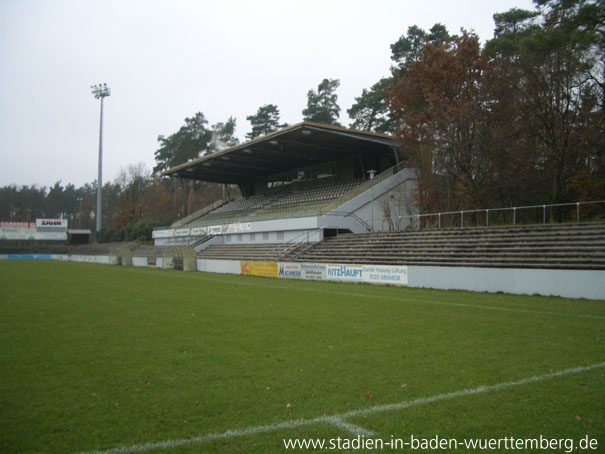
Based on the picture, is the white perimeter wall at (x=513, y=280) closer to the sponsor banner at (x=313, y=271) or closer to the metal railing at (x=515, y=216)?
the metal railing at (x=515, y=216)

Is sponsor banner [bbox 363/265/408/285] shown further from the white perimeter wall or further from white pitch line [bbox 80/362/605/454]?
white pitch line [bbox 80/362/605/454]

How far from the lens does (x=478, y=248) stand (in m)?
19.7

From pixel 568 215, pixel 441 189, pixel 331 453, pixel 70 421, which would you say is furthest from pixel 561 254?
pixel 70 421

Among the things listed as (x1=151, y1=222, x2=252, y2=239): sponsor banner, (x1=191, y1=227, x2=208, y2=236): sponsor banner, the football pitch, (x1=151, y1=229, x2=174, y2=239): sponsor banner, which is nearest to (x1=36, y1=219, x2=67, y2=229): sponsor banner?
(x1=151, y1=229, x2=174, y2=239): sponsor banner

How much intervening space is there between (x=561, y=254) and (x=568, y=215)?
8.46 meters

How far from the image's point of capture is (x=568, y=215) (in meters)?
23.4

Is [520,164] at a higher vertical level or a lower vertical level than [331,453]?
higher

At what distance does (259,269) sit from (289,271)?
3.30m

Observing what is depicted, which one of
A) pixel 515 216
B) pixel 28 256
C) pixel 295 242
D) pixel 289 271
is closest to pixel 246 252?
pixel 295 242

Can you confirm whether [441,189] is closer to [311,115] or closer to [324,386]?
[324,386]

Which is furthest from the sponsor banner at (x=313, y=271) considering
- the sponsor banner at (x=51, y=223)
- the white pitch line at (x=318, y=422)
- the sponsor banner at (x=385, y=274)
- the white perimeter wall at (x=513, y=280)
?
the sponsor banner at (x=51, y=223)

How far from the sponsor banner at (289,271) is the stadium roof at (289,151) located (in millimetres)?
10750

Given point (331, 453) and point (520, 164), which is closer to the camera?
point (331, 453)

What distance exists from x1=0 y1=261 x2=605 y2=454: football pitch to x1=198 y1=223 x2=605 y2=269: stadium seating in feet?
15.6
